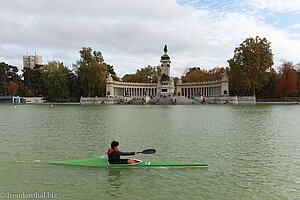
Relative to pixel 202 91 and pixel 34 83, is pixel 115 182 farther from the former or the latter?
pixel 34 83

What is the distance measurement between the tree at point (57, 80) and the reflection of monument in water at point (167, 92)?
6853 millimetres

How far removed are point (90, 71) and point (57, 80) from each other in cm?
1032

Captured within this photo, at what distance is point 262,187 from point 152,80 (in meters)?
86.3

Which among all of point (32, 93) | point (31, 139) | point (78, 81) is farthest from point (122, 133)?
point (32, 93)

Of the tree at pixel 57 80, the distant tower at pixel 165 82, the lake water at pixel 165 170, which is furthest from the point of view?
the distant tower at pixel 165 82

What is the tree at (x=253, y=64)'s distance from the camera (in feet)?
195

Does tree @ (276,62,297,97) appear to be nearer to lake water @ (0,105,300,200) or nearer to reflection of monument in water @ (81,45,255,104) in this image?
reflection of monument in water @ (81,45,255,104)

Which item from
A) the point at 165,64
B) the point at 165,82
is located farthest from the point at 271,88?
the point at 165,64

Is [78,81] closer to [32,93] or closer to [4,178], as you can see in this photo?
[32,93]

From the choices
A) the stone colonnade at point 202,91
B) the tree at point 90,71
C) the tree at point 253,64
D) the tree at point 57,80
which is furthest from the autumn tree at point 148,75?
the tree at point 253,64

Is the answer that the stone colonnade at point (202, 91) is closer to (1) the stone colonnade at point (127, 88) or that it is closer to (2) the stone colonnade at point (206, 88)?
(2) the stone colonnade at point (206, 88)

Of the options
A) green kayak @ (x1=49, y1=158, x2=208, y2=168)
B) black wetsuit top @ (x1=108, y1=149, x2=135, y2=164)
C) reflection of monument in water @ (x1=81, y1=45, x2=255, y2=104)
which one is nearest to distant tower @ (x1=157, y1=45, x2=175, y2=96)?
reflection of monument in water @ (x1=81, y1=45, x2=255, y2=104)

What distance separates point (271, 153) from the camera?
10.5 m

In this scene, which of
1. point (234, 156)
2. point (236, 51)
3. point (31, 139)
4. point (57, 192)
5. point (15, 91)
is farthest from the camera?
point (15, 91)
